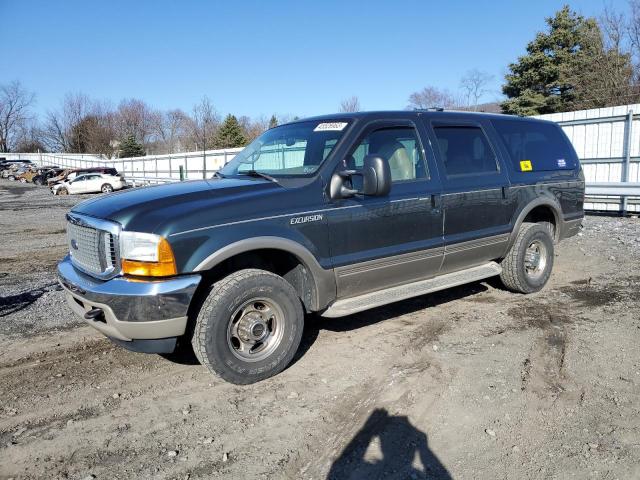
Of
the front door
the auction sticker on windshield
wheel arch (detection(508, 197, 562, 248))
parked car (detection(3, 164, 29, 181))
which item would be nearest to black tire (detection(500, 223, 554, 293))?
wheel arch (detection(508, 197, 562, 248))

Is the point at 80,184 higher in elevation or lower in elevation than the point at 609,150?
lower

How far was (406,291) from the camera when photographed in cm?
473

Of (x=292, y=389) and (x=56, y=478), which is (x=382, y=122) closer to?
(x=292, y=389)

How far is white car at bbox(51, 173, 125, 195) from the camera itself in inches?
1179

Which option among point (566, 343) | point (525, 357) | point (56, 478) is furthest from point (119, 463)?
point (566, 343)

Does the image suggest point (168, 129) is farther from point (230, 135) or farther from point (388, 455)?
point (388, 455)

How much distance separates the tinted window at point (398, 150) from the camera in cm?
457

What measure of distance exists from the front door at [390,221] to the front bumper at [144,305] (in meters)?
1.31

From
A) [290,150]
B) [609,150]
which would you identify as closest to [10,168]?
[609,150]

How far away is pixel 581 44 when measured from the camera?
32094mm

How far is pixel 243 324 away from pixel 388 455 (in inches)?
57.8

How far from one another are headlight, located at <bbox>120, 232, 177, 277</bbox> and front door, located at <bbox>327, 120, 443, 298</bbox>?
134cm

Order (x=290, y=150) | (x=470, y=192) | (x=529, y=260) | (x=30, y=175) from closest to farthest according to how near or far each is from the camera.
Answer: (x=290, y=150), (x=470, y=192), (x=529, y=260), (x=30, y=175)

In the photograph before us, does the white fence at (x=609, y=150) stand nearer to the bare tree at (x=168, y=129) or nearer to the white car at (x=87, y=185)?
the white car at (x=87, y=185)
